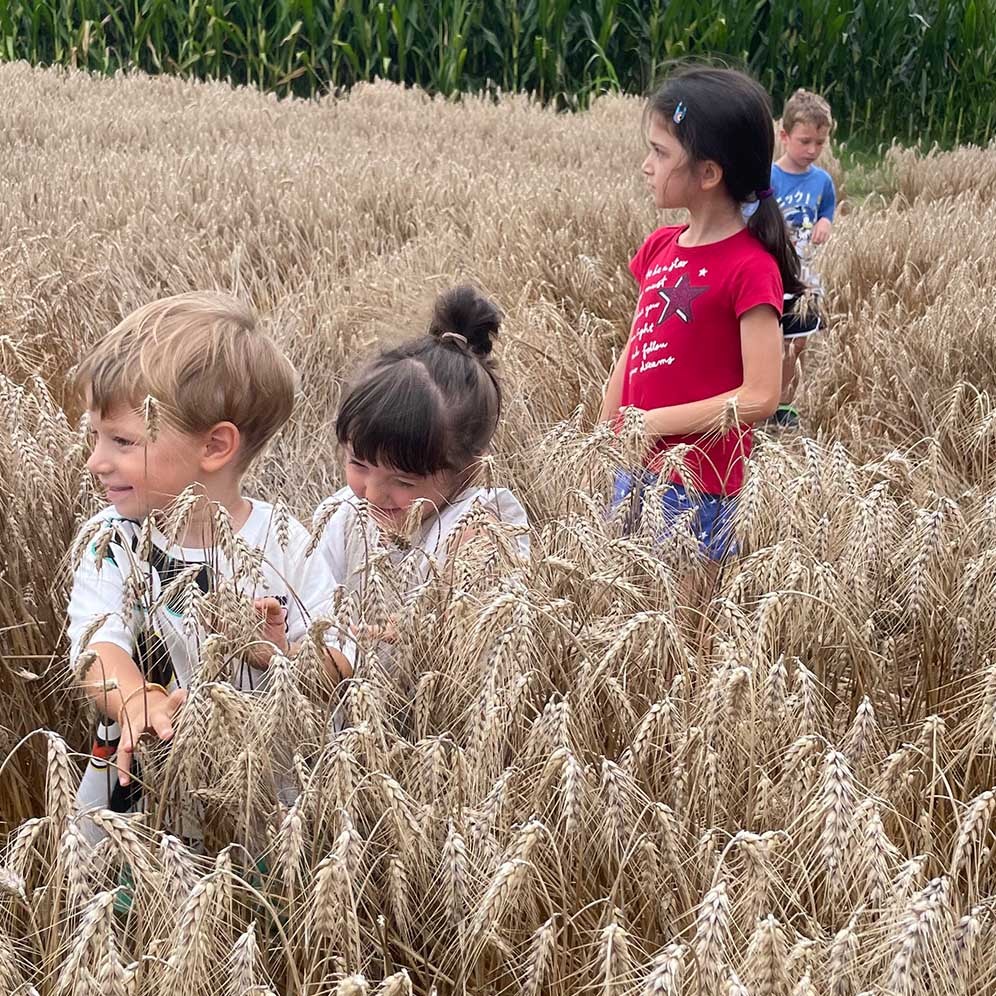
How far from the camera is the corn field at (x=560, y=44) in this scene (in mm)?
11914

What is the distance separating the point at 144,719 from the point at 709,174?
1792mm

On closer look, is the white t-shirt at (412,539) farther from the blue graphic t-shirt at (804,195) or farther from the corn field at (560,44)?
the corn field at (560,44)

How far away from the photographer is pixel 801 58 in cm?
1250

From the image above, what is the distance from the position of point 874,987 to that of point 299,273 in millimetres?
3593

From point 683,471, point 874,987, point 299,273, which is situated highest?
point 683,471

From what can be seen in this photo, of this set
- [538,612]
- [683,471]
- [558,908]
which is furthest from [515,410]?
[558,908]

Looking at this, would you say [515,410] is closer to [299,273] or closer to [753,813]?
[299,273]

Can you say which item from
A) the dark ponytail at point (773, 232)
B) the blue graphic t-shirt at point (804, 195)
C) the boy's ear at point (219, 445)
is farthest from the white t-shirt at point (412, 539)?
the blue graphic t-shirt at point (804, 195)

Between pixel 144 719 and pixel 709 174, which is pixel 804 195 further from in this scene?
pixel 144 719

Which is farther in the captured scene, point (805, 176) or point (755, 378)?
point (805, 176)

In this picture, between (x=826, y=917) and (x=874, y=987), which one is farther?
(x=826, y=917)

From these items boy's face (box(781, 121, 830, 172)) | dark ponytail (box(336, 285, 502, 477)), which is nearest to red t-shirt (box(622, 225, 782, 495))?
dark ponytail (box(336, 285, 502, 477))

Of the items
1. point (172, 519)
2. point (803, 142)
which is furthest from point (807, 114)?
point (172, 519)

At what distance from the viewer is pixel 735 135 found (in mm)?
2654
